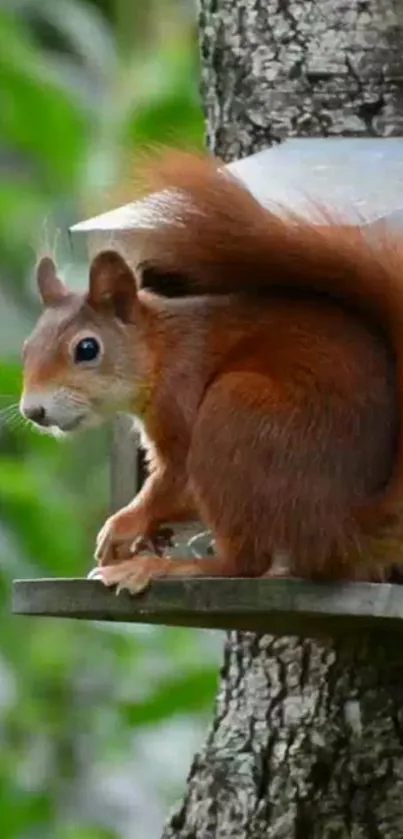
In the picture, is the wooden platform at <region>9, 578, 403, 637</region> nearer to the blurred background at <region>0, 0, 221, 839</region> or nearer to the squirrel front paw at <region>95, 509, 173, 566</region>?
the squirrel front paw at <region>95, 509, 173, 566</region>

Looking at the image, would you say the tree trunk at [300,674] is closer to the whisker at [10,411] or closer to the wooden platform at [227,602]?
the wooden platform at [227,602]

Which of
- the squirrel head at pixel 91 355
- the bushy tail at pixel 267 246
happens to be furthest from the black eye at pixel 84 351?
the bushy tail at pixel 267 246

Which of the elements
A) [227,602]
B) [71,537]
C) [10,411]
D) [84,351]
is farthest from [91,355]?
[71,537]

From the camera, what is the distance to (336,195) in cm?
195

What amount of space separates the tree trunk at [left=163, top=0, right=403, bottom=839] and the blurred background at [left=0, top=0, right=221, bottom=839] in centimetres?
6

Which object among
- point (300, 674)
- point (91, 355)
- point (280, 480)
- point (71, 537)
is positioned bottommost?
point (300, 674)

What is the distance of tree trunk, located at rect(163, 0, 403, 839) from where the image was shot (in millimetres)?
2229

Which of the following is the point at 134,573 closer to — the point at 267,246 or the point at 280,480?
the point at 280,480

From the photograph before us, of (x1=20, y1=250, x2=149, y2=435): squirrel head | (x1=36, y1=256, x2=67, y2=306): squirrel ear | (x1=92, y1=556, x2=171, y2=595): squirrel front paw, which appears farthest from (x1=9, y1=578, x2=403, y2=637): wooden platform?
(x1=36, y1=256, x2=67, y2=306): squirrel ear

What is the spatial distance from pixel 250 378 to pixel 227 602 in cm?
19

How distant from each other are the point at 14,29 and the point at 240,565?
94cm

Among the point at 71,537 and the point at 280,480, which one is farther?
the point at 71,537

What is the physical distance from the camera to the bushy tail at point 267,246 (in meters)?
1.80

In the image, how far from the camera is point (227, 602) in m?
1.76
